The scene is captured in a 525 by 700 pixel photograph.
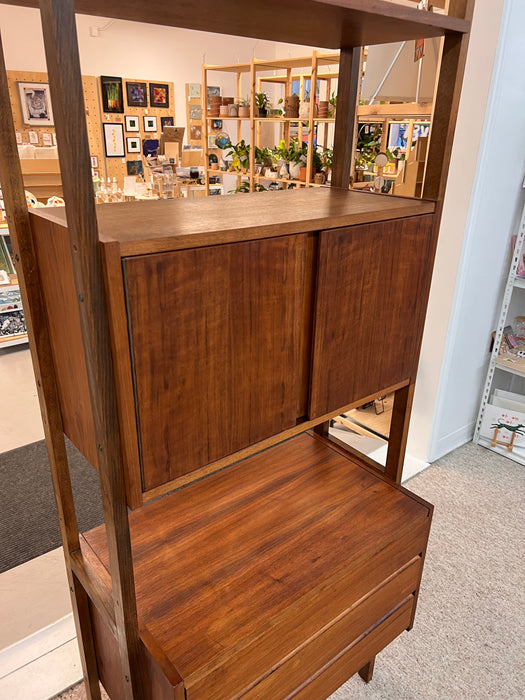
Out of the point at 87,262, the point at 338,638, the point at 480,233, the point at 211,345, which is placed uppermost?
the point at 87,262

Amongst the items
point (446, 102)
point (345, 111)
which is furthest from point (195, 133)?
point (446, 102)

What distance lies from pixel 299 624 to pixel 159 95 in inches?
298

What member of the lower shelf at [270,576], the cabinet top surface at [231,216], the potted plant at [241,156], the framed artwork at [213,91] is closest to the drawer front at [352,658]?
the lower shelf at [270,576]

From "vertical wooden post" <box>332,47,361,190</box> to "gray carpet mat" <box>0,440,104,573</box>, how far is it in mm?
1749

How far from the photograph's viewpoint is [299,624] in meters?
1.11

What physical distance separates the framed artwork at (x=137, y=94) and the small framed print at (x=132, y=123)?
0.19 metres

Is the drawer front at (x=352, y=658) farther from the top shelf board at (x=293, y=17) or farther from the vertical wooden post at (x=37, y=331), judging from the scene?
the top shelf board at (x=293, y=17)

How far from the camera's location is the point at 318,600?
1127 mm

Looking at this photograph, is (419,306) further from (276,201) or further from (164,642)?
(164,642)

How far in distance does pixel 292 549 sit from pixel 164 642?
357 millimetres

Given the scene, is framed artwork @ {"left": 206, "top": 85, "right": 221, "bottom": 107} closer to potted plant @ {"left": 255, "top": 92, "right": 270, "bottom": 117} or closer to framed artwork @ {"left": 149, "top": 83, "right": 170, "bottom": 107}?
framed artwork @ {"left": 149, "top": 83, "right": 170, "bottom": 107}

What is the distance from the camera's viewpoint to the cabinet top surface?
29.3 inches

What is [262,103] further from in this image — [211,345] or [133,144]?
[211,345]

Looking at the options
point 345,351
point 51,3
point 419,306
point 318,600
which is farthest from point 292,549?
point 51,3
